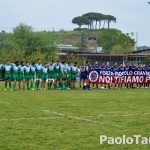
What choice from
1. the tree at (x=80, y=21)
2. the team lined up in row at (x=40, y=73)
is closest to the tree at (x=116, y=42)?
the tree at (x=80, y=21)

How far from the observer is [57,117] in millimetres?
13570

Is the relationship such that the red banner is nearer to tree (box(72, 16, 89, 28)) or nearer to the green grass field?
the green grass field

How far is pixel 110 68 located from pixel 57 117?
16.7m

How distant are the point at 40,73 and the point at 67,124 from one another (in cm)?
1491

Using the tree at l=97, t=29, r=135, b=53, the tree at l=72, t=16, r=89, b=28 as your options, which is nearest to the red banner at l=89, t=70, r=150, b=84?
the tree at l=97, t=29, r=135, b=53

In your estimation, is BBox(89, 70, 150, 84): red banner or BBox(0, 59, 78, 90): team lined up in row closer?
BBox(0, 59, 78, 90): team lined up in row

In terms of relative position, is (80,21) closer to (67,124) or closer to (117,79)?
(117,79)

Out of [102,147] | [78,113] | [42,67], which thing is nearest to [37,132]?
[102,147]

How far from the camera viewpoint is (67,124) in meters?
12.2

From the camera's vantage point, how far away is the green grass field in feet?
31.5

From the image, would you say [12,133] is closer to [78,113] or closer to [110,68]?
[78,113]

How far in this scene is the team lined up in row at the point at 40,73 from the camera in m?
26.5

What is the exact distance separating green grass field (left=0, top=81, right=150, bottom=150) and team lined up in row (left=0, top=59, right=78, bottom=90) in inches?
355

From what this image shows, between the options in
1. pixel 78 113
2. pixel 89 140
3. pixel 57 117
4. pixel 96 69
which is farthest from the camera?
pixel 96 69
